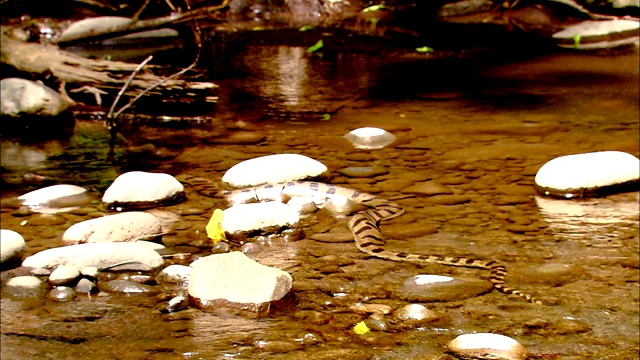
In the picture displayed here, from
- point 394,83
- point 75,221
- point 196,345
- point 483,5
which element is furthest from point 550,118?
point 483,5

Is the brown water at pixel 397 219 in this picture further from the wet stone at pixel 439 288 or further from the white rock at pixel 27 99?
the white rock at pixel 27 99

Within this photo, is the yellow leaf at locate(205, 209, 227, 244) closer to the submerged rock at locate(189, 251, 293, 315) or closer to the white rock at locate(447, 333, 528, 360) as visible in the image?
the submerged rock at locate(189, 251, 293, 315)

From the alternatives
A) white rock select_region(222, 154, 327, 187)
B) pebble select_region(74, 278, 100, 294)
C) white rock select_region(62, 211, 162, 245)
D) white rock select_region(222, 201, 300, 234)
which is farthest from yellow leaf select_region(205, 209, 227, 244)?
pebble select_region(74, 278, 100, 294)

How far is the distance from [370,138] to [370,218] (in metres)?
1.91

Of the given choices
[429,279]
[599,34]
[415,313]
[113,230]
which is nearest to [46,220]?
[113,230]

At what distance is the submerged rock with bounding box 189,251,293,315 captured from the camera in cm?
373

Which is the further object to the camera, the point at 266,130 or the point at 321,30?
the point at 321,30

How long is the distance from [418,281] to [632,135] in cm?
404

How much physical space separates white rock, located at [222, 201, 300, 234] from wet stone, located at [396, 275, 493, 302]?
3.44 ft

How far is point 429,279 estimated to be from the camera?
13.6 ft

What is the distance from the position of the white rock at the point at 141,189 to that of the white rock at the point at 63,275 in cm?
131

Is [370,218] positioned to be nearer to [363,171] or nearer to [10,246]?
[363,171]

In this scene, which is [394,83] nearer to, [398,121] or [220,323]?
[398,121]

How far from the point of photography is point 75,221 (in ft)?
17.1
